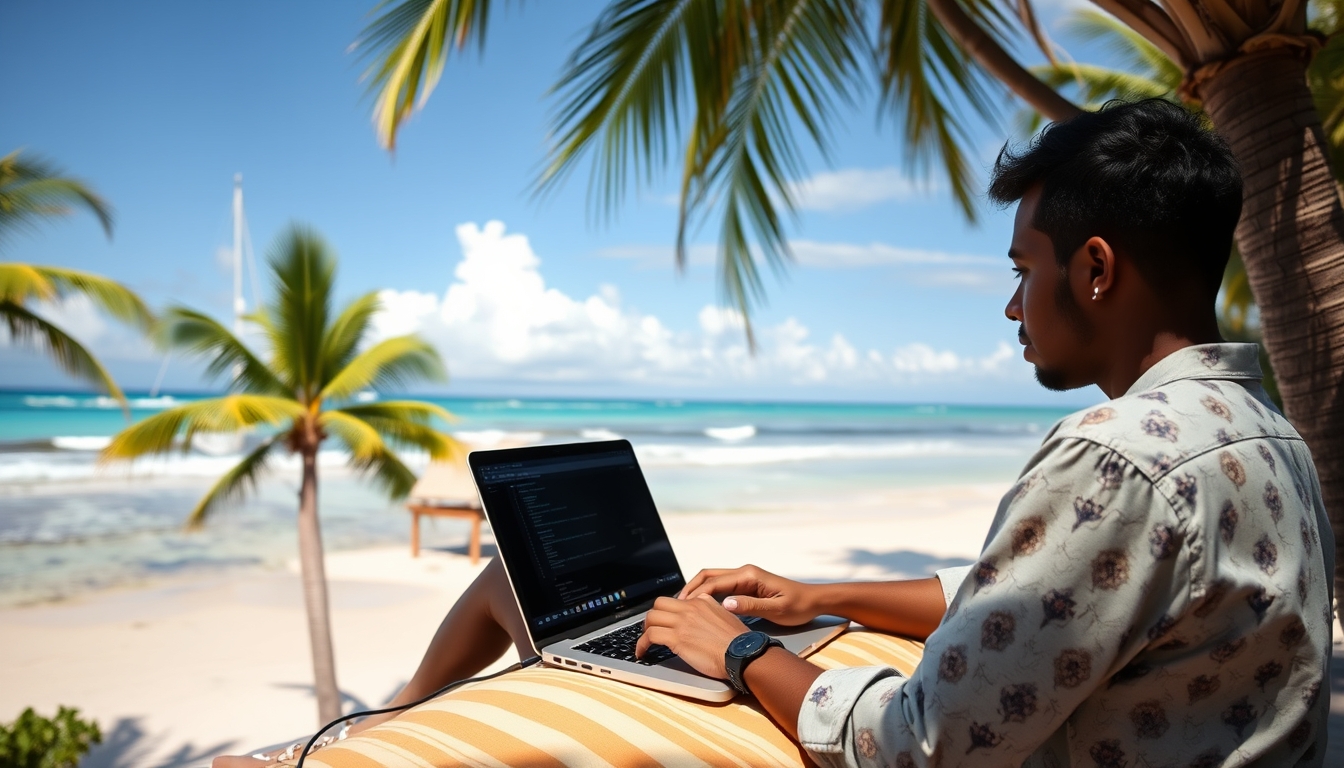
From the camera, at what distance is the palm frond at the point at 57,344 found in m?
7.27

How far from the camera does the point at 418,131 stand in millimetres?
52250

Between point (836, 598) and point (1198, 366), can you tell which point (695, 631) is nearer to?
point (836, 598)

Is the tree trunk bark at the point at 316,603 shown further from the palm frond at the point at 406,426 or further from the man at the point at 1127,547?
the man at the point at 1127,547

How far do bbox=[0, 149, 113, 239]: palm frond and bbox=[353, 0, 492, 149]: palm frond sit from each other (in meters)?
5.24

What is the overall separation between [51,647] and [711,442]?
25043 mm

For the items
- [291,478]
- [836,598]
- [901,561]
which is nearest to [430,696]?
[836,598]

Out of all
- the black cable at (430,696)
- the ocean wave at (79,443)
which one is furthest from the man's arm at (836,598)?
the ocean wave at (79,443)

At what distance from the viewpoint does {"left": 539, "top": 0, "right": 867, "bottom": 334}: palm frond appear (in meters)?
4.12

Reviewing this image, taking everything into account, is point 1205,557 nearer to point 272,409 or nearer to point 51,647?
point 272,409

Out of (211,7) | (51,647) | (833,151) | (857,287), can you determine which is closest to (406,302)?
(211,7)

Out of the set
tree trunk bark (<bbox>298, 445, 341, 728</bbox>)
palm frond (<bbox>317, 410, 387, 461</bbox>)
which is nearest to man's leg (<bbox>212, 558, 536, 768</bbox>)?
tree trunk bark (<bbox>298, 445, 341, 728</bbox>)

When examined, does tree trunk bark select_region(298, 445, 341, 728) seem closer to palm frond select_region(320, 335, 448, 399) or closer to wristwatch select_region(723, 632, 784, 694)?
palm frond select_region(320, 335, 448, 399)

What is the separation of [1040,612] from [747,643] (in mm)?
431

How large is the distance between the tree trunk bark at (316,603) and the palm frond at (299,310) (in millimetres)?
679
